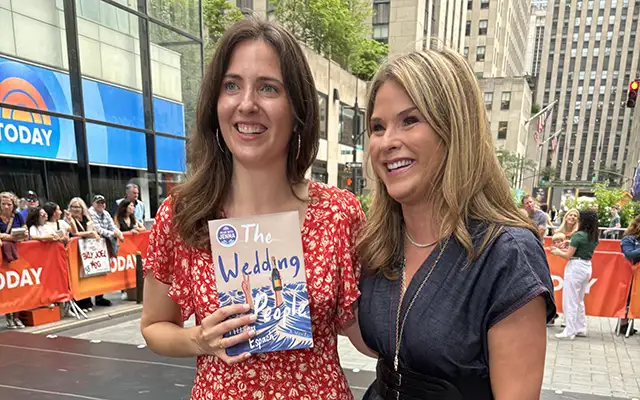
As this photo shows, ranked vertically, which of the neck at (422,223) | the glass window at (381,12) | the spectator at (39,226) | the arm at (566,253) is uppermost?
the glass window at (381,12)

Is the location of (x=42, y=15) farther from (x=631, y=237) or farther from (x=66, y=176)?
(x=631, y=237)

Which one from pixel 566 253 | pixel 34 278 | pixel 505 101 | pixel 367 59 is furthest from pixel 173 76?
pixel 505 101

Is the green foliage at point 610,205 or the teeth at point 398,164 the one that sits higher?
the teeth at point 398,164

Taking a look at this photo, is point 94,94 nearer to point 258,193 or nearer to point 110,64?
point 110,64

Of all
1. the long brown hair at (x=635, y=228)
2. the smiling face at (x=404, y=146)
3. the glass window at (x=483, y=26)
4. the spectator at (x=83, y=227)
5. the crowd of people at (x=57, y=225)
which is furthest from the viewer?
the glass window at (x=483, y=26)

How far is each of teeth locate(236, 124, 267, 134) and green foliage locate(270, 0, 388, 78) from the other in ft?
63.9

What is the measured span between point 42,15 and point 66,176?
10.9ft

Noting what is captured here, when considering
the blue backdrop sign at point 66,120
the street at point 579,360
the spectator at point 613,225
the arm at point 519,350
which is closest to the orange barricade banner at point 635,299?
the street at point 579,360

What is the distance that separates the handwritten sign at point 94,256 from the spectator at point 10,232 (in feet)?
2.69

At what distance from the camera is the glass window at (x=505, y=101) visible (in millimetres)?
40781

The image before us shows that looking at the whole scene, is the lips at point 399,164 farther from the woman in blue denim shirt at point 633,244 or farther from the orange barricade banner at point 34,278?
the woman in blue denim shirt at point 633,244

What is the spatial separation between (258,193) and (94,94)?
31.4 ft

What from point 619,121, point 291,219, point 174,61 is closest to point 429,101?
point 291,219

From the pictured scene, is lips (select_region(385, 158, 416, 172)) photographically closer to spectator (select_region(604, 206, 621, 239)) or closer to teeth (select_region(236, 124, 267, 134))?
teeth (select_region(236, 124, 267, 134))
